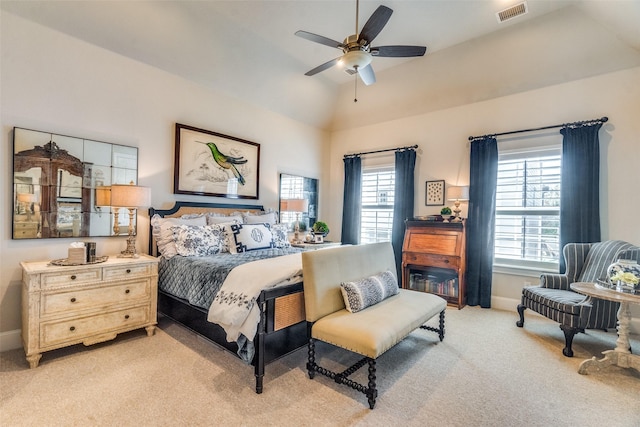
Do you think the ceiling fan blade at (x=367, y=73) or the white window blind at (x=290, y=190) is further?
the white window blind at (x=290, y=190)

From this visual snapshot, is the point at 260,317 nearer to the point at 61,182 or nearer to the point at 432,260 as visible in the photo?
the point at 61,182

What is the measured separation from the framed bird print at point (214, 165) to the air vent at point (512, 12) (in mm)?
3515

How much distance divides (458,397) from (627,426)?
95 centimetres

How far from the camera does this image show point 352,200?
570 cm

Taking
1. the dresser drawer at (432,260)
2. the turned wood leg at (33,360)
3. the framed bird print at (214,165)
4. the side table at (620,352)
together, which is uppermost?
the framed bird print at (214,165)

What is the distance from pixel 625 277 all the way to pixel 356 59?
9.20 ft

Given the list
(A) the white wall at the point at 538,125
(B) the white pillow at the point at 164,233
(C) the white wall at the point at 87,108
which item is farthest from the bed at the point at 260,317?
(A) the white wall at the point at 538,125

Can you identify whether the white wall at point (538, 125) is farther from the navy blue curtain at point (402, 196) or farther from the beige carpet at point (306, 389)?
the beige carpet at point (306, 389)

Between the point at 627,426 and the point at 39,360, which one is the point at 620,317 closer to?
the point at 627,426

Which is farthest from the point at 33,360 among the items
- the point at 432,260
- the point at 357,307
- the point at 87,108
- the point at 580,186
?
the point at 580,186

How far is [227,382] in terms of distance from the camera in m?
2.25

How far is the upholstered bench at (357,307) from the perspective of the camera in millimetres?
2033

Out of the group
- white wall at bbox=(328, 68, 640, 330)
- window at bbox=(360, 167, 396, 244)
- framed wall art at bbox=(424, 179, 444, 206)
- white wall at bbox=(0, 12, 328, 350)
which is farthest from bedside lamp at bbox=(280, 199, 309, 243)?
framed wall art at bbox=(424, 179, 444, 206)

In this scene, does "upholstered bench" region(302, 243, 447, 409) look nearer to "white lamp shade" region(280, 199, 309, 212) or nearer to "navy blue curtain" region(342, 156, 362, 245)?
"white lamp shade" region(280, 199, 309, 212)
